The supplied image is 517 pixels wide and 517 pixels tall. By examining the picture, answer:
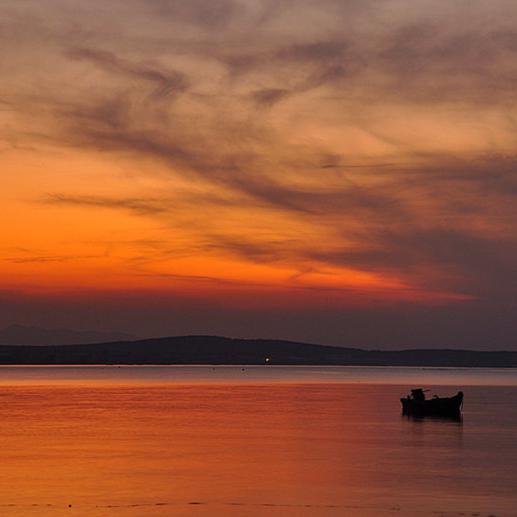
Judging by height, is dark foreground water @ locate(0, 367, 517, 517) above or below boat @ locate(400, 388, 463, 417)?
below

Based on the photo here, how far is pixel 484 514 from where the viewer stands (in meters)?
36.4

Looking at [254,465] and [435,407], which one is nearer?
[254,465]

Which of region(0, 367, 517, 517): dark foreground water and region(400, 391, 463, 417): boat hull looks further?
region(400, 391, 463, 417): boat hull

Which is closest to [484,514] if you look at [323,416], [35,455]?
[35,455]

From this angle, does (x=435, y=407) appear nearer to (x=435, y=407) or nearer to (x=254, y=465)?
(x=435, y=407)

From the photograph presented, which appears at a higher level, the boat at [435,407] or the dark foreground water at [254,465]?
the boat at [435,407]

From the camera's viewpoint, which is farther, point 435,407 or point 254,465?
point 435,407

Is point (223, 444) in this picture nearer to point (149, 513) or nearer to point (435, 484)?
point (435, 484)

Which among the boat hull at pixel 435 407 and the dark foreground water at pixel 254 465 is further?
the boat hull at pixel 435 407

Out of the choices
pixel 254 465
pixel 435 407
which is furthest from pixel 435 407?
pixel 254 465

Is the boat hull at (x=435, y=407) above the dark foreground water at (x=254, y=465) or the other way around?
above

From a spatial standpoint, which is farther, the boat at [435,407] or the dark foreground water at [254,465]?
the boat at [435,407]

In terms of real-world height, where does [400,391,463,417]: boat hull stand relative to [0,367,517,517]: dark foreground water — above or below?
above

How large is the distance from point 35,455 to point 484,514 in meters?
28.0
